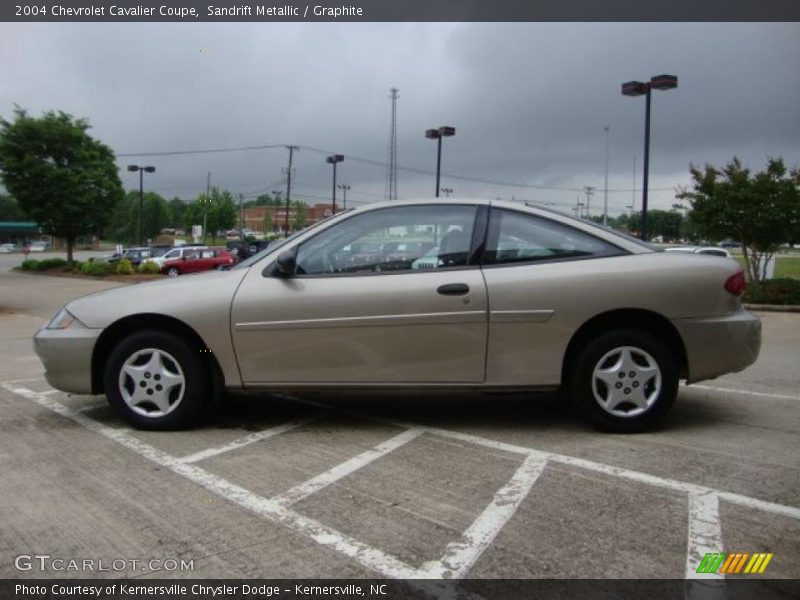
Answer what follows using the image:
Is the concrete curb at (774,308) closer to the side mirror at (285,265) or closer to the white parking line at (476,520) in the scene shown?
the white parking line at (476,520)

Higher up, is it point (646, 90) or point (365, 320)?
point (646, 90)

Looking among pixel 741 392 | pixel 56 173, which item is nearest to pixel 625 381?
pixel 741 392

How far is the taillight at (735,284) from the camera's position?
4652mm

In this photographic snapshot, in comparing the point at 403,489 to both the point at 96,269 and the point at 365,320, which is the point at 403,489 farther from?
the point at 96,269

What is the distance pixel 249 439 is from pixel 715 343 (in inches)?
125

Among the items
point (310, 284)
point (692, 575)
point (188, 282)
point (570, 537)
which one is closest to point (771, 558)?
point (692, 575)

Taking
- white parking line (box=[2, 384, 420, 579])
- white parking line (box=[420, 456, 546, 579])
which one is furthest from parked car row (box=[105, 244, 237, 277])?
white parking line (box=[420, 456, 546, 579])

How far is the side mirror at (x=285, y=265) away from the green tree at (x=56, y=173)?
2933 centimetres

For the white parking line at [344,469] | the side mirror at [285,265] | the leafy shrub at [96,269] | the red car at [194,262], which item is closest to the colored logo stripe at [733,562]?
the white parking line at [344,469]

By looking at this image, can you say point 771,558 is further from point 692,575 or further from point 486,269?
point 486,269

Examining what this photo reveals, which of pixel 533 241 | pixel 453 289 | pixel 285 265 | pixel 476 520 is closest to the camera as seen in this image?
pixel 476 520

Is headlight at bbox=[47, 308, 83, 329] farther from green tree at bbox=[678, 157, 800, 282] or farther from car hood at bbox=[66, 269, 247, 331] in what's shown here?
green tree at bbox=[678, 157, 800, 282]

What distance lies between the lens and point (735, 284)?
15.4 feet

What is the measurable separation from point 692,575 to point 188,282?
3.57m
